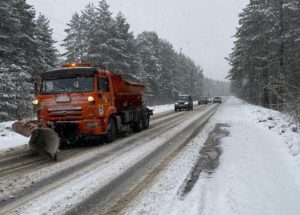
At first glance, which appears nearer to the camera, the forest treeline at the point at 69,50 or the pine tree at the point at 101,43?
the forest treeline at the point at 69,50

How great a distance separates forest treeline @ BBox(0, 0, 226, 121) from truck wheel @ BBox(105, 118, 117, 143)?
123 inches

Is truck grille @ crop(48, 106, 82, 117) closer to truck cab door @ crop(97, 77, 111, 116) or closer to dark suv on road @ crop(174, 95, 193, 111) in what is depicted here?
truck cab door @ crop(97, 77, 111, 116)

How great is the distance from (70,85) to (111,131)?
2418 millimetres

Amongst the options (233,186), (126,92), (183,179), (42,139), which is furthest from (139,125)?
(233,186)

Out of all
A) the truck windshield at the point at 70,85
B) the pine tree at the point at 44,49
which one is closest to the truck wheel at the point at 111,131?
the truck windshield at the point at 70,85

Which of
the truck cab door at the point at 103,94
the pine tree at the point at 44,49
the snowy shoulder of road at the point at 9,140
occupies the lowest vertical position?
the snowy shoulder of road at the point at 9,140

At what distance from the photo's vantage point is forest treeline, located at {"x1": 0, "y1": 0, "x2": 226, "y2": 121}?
1234 inches

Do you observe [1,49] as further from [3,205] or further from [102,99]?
[3,205]

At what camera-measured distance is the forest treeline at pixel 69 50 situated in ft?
103

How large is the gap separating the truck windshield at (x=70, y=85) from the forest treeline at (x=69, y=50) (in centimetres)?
75

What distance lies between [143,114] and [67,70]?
741 centimetres

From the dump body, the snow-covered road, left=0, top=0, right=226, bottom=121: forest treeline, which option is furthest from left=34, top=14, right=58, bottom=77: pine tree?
the snow-covered road

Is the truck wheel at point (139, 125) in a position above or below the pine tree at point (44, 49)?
below

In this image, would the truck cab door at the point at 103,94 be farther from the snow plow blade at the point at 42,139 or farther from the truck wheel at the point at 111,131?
the snow plow blade at the point at 42,139
